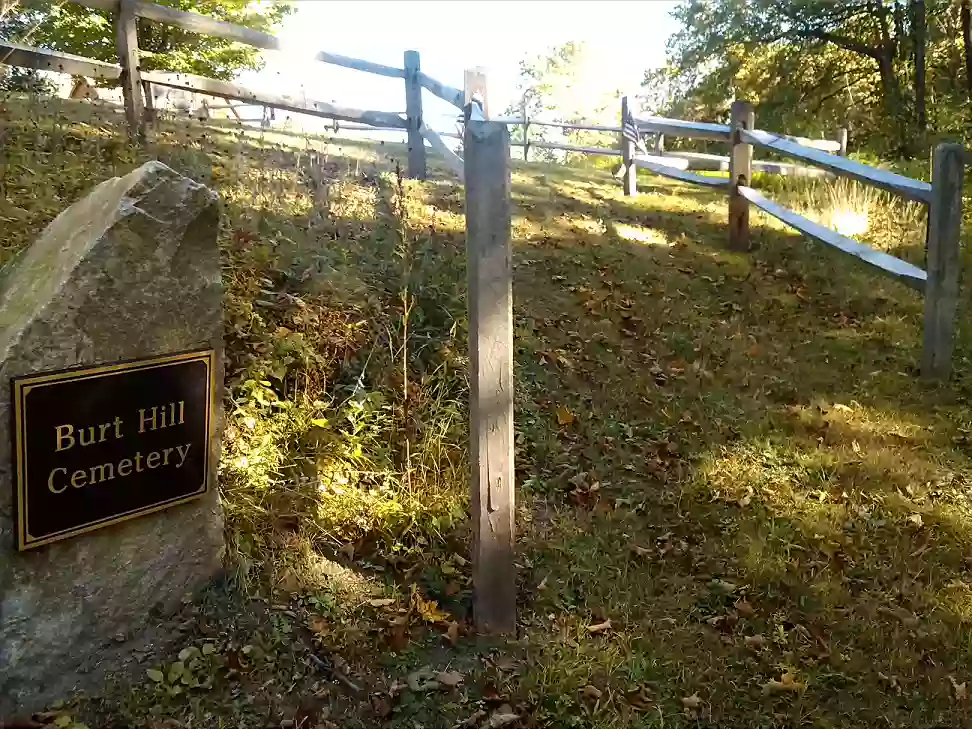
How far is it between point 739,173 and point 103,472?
7056mm

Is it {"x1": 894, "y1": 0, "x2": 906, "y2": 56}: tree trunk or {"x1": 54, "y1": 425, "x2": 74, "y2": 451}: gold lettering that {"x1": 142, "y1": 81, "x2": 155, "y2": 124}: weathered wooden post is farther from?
{"x1": 894, "y1": 0, "x2": 906, "y2": 56}: tree trunk

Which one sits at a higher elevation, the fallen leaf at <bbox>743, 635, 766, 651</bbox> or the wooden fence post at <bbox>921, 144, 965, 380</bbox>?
the wooden fence post at <bbox>921, 144, 965, 380</bbox>

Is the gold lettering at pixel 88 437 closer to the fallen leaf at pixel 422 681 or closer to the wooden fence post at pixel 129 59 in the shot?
the fallen leaf at pixel 422 681

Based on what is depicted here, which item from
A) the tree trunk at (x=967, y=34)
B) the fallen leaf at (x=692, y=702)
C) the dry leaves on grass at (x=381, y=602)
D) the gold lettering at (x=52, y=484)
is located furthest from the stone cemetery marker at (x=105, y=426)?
the tree trunk at (x=967, y=34)

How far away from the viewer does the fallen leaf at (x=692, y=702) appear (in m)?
3.11

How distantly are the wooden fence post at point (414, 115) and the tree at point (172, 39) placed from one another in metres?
5.74

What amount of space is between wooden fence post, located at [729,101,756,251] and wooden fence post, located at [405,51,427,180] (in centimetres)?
333

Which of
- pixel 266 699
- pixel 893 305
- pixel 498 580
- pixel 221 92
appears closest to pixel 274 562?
pixel 266 699

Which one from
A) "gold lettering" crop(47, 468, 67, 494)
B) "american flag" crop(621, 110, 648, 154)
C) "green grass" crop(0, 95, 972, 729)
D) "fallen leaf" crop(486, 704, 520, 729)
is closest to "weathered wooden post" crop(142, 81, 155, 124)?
"green grass" crop(0, 95, 972, 729)

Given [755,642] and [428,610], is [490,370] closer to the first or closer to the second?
[428,610]

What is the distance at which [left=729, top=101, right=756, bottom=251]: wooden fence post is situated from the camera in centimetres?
794

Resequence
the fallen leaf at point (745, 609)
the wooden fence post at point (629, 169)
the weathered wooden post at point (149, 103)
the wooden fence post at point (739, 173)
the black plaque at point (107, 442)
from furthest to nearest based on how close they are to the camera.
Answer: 1. the wooden fence post at point (629, 169)
2. the wooden fence post at point (739, 173)
3. the weathered wooden post at point (149, 103)
4. the fallen leaf at point (745, 609)
5. the black plaque at point (107, 442)

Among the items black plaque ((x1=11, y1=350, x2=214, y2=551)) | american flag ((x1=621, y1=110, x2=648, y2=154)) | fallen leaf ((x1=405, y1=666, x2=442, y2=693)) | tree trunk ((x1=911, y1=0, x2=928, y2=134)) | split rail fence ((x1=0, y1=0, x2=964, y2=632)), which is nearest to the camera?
black plaque ((x1=11, y1=350, x2=214, y2=551))

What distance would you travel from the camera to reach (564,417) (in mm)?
4883
